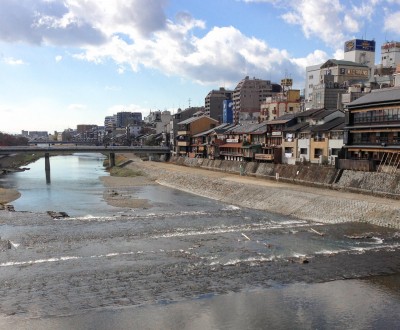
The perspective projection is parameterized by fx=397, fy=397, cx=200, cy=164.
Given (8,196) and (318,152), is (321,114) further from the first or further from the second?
(8,196)

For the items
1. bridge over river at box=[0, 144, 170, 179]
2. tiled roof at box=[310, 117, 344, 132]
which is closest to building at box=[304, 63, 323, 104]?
bridge over river at box=[0, 144, 170, 179]

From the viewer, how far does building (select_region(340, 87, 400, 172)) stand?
35.6m

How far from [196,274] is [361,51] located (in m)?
88.4

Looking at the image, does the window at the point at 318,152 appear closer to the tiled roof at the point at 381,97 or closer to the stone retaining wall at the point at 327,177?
the stone retaining wall at the point at 327,177

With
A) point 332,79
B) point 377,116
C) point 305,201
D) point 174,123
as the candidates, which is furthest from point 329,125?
point 174,123

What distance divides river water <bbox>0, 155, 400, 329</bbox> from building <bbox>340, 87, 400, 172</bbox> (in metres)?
12.3

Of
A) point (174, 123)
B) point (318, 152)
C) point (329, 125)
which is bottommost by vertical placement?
point (318, 152)

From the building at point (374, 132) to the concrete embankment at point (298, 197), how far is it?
3.25 meters

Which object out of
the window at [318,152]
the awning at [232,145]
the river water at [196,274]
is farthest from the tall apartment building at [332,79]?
the river water at [196,274]

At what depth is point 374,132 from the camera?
127 ft

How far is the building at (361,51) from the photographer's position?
90.8 metres

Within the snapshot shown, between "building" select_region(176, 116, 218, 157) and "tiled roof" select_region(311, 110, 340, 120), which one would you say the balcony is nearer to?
"tiled roof" select_region(311, 110, 340, 120)

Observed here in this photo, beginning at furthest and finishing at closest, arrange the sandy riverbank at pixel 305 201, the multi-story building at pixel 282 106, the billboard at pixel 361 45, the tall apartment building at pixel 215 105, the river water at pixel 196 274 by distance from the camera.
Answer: the tall apartment building at pixel 215 105, the billboard at pixel 361 45, the multi-story building at pixel 282 106, the sandy riverbank at pixel 305 201, the river water at pixel 196 274

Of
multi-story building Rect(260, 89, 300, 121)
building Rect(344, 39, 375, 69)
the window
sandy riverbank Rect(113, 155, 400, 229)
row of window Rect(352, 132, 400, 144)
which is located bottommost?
sandy riverbank Rect(113, 155, 400, 229)
